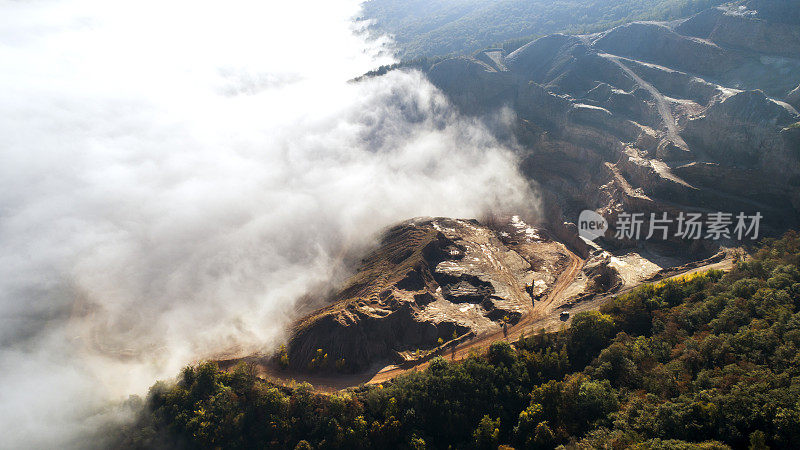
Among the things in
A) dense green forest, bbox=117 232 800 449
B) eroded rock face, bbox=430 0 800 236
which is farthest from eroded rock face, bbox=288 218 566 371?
eroded rock face, bbox=430 0 800 236

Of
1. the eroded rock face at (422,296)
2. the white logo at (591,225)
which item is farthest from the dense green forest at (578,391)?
the white logo at (591,225)

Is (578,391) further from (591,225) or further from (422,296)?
(591,225)

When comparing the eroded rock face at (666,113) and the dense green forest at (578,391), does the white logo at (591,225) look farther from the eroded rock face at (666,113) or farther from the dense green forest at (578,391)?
the dense green forest at (578,391)

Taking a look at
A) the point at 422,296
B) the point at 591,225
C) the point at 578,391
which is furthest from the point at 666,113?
the point at 578,391

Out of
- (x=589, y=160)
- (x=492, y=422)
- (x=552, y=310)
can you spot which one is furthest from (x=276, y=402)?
(x=589, y=160)

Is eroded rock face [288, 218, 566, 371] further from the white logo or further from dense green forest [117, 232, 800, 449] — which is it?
dense green forest [117, 232, 800, 449]
